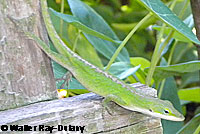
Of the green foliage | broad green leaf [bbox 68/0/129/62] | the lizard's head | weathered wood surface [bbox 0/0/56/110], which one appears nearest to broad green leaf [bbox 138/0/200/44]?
the green foliage

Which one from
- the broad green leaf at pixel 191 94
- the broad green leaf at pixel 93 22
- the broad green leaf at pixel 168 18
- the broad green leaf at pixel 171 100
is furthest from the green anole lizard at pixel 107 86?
the broad green leaf at pixel 191 94

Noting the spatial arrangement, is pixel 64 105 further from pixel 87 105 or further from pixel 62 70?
pixel 62 70

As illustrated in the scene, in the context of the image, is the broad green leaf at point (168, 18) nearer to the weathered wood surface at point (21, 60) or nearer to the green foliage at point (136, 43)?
the green foliage at point (136, 43)

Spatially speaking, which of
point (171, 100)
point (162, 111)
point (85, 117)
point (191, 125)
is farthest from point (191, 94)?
point (85, 117)

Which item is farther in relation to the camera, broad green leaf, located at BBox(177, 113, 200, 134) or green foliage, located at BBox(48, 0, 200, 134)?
broad green leaf, located at BBox(177, 113, 200, 134)

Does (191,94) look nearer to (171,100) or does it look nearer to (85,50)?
(171,100)

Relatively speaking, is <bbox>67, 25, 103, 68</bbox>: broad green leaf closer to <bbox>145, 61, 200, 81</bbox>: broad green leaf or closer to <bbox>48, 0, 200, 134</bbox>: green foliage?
<bbox>48, 0, 200, 134</bbox>: green foliage

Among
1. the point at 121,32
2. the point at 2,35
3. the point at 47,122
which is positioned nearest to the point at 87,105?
the point at 47,122

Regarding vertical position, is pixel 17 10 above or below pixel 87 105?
above
